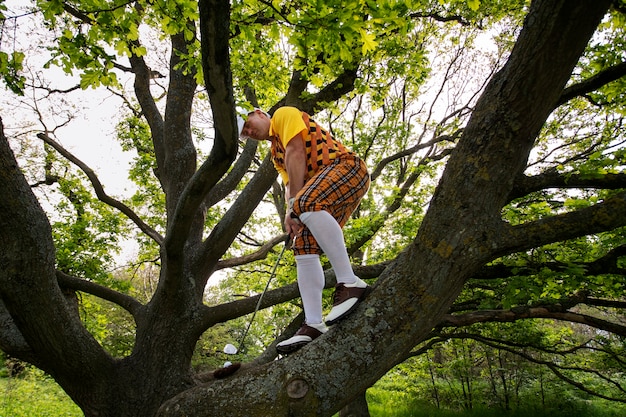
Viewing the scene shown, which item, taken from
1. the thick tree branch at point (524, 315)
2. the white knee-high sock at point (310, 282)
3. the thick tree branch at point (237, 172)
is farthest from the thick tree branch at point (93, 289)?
the thick tree branch at point (524, 315)

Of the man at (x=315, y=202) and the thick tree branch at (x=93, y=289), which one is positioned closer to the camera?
the man at (x=315, y=202)

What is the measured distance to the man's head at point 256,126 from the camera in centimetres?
272

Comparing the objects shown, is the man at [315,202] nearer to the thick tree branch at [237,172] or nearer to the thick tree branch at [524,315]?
the thick tree branch at [524,315]

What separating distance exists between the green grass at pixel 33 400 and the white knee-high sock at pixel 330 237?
1215 cm

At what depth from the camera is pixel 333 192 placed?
2.21 meters

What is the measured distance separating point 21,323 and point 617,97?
20.0 feet

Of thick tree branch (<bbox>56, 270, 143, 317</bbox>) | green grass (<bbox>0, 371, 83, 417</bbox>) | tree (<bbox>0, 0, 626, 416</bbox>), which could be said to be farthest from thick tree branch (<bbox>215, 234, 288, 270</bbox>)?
green grass (<bbox>0, 371, 83, 417</bbox>)

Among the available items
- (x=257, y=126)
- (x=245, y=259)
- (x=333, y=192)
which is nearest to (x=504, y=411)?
(x=245, y=259)

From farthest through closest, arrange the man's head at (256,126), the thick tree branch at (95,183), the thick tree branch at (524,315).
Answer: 1. the thick tree branch at (95,183)
2. the thick tree branch at (524,315)
3. the man's head at (256,126)

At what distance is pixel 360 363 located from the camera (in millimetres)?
1757

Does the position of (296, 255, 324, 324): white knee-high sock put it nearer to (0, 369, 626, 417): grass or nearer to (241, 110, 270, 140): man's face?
(241, 110, 270, 140): man's face

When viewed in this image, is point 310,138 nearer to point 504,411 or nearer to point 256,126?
point 256,126

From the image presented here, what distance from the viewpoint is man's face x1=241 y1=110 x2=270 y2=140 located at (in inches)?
107

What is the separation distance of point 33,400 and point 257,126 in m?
15.4
